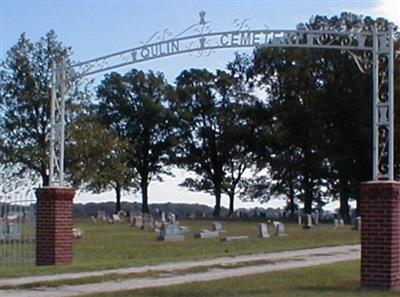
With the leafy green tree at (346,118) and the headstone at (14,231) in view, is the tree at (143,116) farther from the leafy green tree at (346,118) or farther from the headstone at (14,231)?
the headstone at (14,231)

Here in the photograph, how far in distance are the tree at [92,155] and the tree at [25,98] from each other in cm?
177

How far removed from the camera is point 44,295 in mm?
16141

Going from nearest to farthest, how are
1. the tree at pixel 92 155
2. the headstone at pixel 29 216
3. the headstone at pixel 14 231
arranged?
1. the headstone at pixel 29 216
2. the headstone at pixel 14 231
3. the tree at pixel 92 155

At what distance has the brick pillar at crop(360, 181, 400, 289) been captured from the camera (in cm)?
1698

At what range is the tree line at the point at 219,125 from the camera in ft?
184

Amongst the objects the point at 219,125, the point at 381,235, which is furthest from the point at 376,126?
the point at 219,125

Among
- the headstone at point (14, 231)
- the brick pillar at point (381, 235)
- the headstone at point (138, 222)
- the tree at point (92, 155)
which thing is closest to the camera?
the brick pillar at point (381, 235)

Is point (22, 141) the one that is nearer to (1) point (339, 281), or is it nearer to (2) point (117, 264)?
(2) point (117, 264)

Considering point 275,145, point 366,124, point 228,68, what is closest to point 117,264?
point 366,124

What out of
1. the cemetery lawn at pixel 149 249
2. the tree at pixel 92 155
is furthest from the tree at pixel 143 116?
the cemetery lawn at pixel 149 249

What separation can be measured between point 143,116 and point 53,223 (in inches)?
2681

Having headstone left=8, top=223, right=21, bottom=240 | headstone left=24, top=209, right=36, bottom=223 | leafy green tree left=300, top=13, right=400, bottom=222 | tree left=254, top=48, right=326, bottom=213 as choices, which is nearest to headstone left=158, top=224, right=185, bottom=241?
headstone left=8, top=223, right=21, bottom=240

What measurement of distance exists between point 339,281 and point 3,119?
41366 mm

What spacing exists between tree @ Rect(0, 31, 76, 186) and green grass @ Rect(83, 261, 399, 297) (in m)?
36.5
